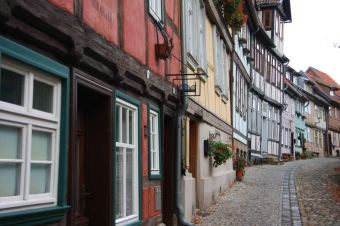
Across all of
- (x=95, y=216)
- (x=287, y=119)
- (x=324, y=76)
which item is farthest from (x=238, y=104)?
(x=324, y=76)

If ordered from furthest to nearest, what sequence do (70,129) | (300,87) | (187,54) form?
(300,87) → (187,54) → (70,129)

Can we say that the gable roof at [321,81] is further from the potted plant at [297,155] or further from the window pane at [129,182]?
the window pane at [129,182]

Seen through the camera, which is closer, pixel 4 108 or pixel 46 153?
pixel 4 108

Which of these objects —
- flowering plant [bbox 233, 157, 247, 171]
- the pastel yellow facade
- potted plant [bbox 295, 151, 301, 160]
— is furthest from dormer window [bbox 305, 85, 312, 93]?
the pastel yellow facade

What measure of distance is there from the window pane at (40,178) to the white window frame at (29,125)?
0.03 m

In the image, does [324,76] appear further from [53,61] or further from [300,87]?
[53,61]

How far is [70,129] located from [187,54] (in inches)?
234

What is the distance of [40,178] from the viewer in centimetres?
479

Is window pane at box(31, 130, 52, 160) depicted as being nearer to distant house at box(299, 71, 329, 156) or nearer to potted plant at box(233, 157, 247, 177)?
potted plant at box(233, 157, 247, 177)

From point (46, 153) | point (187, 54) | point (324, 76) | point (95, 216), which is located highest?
point (324, 76)

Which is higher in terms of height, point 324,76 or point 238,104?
point 324,76

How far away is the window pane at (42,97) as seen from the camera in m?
4.75

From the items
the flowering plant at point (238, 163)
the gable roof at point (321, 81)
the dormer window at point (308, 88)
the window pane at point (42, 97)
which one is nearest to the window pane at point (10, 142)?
the window pane at point (42, 97)

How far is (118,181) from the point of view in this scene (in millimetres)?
6977
